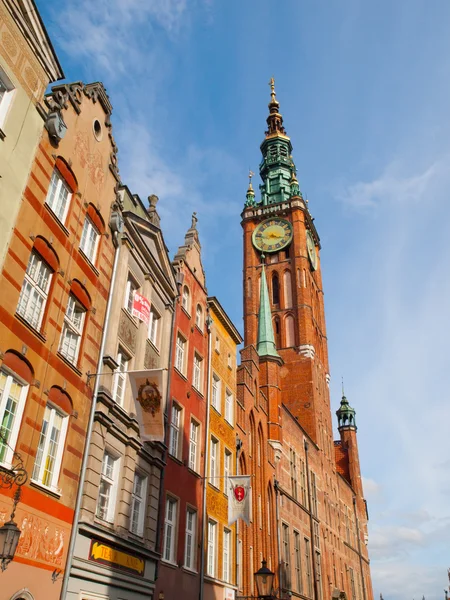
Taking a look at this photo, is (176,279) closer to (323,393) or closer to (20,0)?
(20,0)

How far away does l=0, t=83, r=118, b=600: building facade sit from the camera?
1132cm

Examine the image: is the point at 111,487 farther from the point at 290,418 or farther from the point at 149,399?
the point at 290,418

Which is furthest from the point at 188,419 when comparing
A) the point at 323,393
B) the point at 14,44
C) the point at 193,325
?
the point at 323,393

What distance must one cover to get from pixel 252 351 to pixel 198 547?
13877 mm

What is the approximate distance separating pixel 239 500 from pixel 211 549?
2133mm

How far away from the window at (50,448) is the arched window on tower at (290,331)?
1684 inches

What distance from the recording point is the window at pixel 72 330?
14.0 metres

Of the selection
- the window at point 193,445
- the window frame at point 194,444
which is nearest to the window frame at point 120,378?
the window frame at point 194,444

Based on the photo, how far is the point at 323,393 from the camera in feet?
182

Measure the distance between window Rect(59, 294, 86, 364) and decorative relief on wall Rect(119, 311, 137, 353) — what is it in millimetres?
1978

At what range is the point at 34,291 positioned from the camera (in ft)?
41.9

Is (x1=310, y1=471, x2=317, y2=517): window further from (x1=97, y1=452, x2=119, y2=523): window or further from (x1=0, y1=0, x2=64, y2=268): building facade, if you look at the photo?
(x1=0, y1=0, x2=64, y2=268): building facade

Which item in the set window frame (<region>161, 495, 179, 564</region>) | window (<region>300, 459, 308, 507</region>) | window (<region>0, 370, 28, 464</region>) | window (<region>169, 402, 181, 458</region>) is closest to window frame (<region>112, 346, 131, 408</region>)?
window (<region>169, 402, 181, 458</region>)

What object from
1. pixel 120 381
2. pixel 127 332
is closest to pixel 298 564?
pixel 120 381
